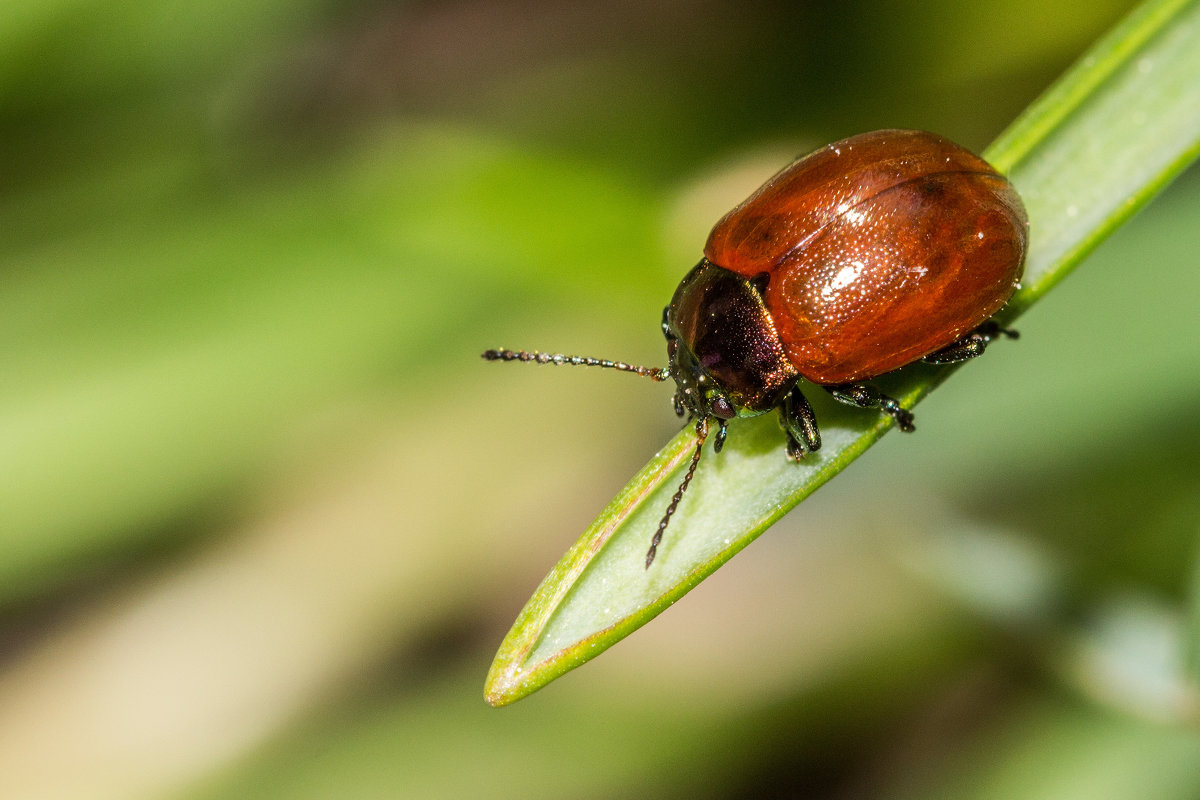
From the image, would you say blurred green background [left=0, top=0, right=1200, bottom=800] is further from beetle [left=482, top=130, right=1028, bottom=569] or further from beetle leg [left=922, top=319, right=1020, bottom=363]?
beetle [left=482, top=130, right=1028, bottom=569]

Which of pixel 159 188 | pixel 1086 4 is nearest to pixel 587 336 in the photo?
pixel 159 188

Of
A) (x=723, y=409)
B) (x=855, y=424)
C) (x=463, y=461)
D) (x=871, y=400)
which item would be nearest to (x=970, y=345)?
(x=871, y=400)

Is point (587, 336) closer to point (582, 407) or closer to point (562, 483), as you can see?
point (582, 407)

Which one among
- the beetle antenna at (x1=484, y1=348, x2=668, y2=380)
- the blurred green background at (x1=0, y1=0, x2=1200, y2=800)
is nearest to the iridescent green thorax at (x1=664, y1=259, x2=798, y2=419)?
the beetle antenna at (x1=484, y1=348, x2=668, y2=380)

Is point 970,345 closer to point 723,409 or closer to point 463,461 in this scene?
point 723,409

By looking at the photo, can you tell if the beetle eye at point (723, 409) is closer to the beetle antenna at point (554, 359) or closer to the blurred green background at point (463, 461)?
the beetle antenna at point (554, 359)
